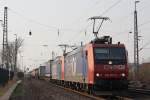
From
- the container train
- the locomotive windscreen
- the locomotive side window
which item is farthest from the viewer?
the locomotive side window

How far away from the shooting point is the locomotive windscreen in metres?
Answer: 23.8

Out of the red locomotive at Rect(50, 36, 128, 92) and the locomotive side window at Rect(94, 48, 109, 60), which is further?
the locomotive side window at Rect(94, 48, 109, 60)

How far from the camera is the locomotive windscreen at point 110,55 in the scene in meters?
23.8

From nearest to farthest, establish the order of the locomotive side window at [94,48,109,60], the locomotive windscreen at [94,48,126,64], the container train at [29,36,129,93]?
the container train at [29,36,129,93] → the locomotive windscreen at [94,48,126,64] → the locomotive side window at [94,48,109,60]

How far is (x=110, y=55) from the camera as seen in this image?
24.0 meters

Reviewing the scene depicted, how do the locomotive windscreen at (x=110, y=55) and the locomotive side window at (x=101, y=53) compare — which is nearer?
the locomotive windscreen at (x=110, y=55)

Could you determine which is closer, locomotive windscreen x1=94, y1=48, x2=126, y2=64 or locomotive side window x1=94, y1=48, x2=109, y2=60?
locomotive windscreen x1=94, y1=48, x2=126, y2=64

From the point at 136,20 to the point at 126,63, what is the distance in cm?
2071

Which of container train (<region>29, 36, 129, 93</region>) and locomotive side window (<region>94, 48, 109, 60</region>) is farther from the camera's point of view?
locomotive side window (<region>94, 48, 109, 60</region>)

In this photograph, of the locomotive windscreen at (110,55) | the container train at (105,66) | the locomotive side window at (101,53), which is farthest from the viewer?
the locomotive side window at (101,53)

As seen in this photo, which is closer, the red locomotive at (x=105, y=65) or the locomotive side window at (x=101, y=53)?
the red locomotive at (x=105, y=65)

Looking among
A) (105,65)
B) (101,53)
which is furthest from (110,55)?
(105,65)

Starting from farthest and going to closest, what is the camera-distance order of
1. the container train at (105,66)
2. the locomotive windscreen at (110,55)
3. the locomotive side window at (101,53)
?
the locomotive side window at (101,53)
the locomotive windscreen at (110,55)
the container train at (105,66)

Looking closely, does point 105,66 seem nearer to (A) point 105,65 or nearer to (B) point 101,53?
(A) point 105,65
